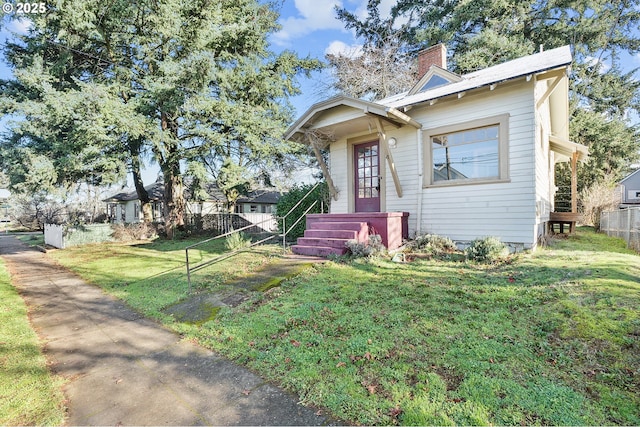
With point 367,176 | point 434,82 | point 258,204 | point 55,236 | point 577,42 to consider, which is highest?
point 577,42

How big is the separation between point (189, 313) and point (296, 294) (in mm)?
1719

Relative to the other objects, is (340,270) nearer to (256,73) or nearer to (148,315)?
(148,315)

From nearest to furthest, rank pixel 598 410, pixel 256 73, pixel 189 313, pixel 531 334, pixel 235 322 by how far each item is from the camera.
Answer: pixel 598 410 < pixel 531 334 < pixel 235 322 < pixel 189 313 < pixel 256 73

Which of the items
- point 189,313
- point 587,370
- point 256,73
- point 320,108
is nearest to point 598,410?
point 587,370

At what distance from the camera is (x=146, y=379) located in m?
2.96

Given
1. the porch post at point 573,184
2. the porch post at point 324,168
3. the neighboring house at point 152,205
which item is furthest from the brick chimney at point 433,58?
the neighboring house at point 152,205

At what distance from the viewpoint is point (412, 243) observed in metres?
7.71

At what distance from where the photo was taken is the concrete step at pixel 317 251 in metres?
7.10

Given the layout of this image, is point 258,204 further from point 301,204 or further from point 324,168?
point 324,168

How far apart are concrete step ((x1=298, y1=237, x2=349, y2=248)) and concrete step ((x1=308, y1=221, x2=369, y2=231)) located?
17.9 inches

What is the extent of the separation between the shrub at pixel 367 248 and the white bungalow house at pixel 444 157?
0.27 metres
